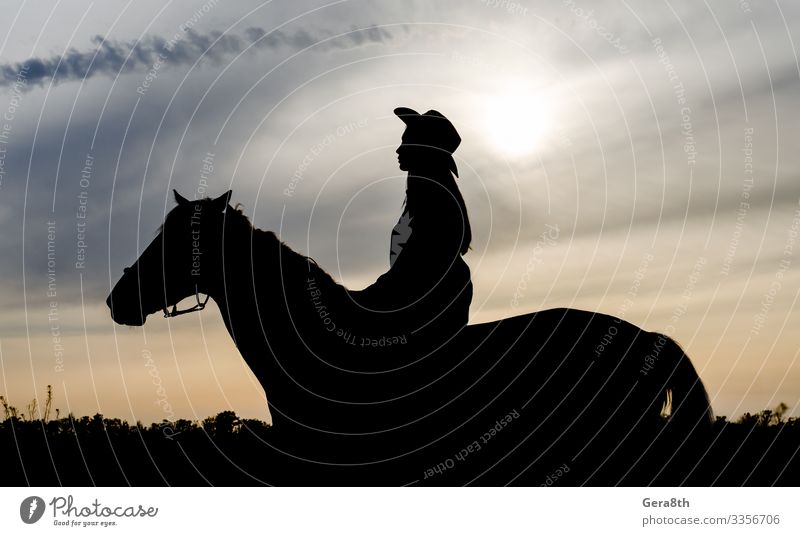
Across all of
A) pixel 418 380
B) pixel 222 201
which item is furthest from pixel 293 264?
pixel 418 380

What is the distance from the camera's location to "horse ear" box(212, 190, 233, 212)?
9.16 metres

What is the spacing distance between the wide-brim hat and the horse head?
2515 millimetres

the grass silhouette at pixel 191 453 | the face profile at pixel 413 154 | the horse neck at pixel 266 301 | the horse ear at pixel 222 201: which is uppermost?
the face profile at pixel 413 154

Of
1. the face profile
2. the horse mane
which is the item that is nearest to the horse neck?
the horse mane

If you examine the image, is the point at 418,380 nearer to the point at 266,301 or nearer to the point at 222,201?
the point at 266,301

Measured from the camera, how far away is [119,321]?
9.54 m

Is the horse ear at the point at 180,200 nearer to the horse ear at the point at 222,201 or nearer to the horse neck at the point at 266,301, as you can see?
the horse ear at the point at 222,201

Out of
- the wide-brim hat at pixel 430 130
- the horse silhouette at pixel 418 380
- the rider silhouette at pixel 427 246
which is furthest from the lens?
the wide-brim hat at pixel 430 130

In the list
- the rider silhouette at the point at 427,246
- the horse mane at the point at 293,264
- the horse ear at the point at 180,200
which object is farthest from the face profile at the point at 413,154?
the horse ear at the point at 180,200

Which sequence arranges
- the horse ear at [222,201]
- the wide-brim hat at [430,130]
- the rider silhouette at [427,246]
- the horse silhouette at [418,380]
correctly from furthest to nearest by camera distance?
1. the wide-brim hat at [430,130]
2. the rider silhouette at [427,246]
3. the horse ear at [222,201]
4. the horse silhouette at [418,380]

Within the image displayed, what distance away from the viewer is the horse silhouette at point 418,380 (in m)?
8.88

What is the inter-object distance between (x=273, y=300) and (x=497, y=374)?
305 cm

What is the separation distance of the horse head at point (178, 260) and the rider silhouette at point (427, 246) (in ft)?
6.08
